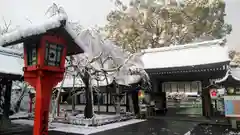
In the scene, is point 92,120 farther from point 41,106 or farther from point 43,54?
point 43,54

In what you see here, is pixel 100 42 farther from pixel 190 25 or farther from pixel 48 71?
pixel 190 25

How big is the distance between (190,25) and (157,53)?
30.7 feet

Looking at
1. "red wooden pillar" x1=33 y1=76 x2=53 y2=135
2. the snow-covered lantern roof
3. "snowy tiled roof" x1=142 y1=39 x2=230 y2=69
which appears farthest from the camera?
"snowy tiled roof" x1=142 y1=39 x2=230 y2=69

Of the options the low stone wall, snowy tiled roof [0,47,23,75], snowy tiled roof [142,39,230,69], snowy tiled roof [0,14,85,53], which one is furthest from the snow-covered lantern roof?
snowy tiled roof [0,47,23,75]

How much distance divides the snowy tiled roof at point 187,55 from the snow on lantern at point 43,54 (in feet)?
38.5

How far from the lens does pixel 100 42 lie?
13.8m

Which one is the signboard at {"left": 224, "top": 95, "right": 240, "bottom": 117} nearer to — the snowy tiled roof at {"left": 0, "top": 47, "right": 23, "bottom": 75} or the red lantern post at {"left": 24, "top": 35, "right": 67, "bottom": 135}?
the red lantern post at {"left": 24, "top": 35, "right": 67, "bottom": 135}

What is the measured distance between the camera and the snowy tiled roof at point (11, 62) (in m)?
8.89

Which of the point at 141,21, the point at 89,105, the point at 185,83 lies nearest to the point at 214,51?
the point at 185,83

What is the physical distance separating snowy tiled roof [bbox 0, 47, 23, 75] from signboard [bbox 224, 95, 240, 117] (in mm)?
9931

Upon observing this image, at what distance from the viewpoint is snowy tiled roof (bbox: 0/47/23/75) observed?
29.2ft

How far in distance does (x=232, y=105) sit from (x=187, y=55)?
291 inches

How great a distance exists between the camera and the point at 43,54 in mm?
4707

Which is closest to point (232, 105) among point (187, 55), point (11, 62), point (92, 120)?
point (92, 120)
